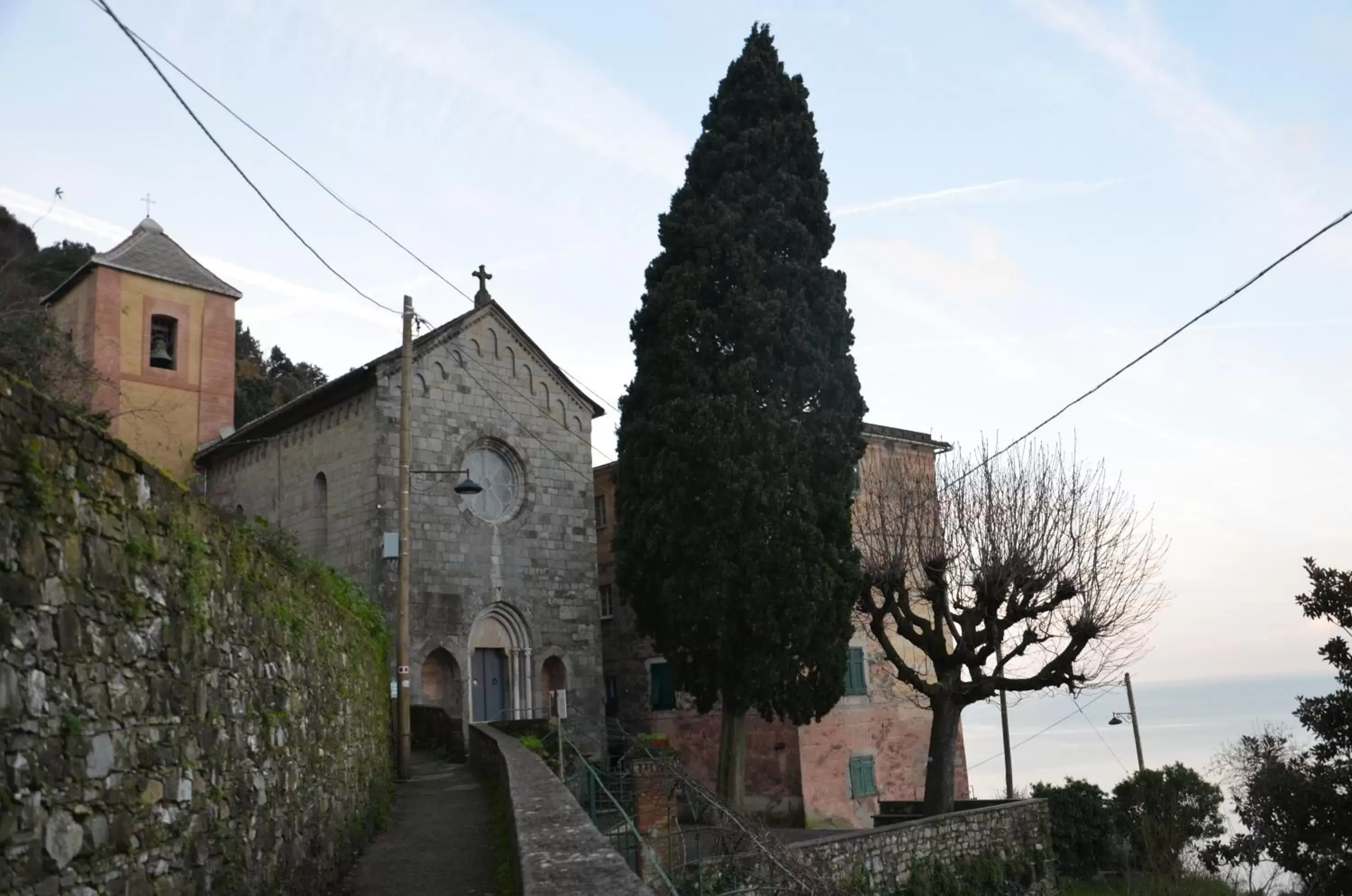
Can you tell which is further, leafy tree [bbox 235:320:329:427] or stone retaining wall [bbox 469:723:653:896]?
leafy tree [bbox 235:320:329:427]

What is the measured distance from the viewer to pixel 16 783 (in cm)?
364

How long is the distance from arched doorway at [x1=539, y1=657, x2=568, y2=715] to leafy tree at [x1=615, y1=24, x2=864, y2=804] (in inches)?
203

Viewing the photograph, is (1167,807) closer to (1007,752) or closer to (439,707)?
(1007,752)

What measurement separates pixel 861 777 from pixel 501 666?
8973 millimetres

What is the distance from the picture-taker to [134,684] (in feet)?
15.5

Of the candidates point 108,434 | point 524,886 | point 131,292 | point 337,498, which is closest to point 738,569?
point 337,498

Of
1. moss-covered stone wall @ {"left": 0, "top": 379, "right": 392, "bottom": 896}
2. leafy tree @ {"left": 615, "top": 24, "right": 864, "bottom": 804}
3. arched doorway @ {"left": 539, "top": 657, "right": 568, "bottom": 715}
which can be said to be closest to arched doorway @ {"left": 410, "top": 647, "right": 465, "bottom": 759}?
arched doorway @ {"left": 539, "top": 657, "right": 568, "bottom": 715}

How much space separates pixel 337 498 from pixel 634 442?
7.27 meters

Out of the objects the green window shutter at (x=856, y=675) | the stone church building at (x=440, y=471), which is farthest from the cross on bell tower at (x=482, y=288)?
the green window shutter at (x=856, y=675)

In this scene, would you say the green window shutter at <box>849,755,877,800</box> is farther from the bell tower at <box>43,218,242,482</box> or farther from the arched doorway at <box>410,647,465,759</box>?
the bell tower at <box>43,218,242,482</box>

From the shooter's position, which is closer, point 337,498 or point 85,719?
point 85,719

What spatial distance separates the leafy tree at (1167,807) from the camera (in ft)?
81.1

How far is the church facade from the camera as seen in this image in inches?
918

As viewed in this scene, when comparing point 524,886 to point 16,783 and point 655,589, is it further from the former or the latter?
point 655,589
